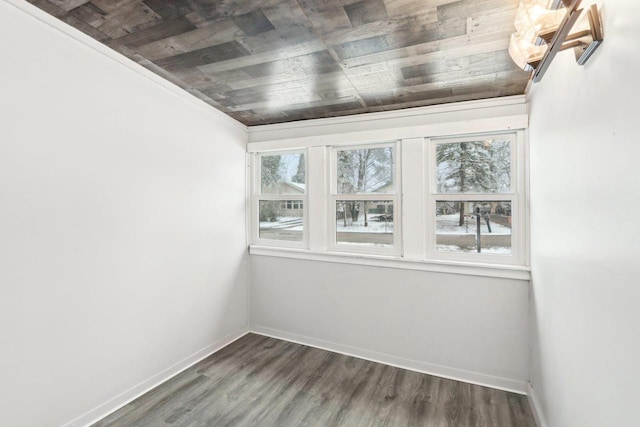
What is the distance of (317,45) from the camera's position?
70.8 inches

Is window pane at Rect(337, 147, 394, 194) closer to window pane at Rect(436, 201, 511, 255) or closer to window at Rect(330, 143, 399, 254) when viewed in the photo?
window at Rect(330, 143, 399, 254)

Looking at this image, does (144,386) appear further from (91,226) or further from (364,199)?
(364,199)

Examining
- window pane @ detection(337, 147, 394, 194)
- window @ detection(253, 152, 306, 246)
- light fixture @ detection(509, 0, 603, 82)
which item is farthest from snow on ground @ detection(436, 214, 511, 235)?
light fixture @ detection(509, 0, 603, 82)

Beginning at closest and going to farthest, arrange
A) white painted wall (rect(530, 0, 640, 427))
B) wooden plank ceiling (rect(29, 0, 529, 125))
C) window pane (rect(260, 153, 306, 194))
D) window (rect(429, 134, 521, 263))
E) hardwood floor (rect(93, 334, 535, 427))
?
white painted wall (rect(530, 0, 640, 427))
wooden plank ceiling (rect(29, 0, 529, 125))
hardwood floor (rect(93, 334, 535, 427))
window (rect(429, 134, 521, 263))
window pane (rect(260, 153, 306, 194))

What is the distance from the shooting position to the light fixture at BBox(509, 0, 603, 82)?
91 centimetres

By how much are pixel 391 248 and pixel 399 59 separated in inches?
63.8

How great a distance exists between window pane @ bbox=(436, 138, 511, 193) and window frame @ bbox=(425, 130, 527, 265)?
0.03 m

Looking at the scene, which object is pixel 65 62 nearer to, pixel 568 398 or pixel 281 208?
pixel 281 208

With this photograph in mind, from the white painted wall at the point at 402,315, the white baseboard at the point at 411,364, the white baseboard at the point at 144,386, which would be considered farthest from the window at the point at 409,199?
the white baseboard at the point at 144,386

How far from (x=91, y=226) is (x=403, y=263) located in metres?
2.37

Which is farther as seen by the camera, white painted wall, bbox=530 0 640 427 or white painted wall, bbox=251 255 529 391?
white painted wall, bbox=251 255 529 391

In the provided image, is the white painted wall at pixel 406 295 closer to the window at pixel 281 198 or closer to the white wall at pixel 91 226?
the window at pixel 281 198

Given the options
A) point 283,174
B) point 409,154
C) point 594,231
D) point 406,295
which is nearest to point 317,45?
point 409,154

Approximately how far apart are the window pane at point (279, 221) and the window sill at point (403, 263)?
0.19 meters
